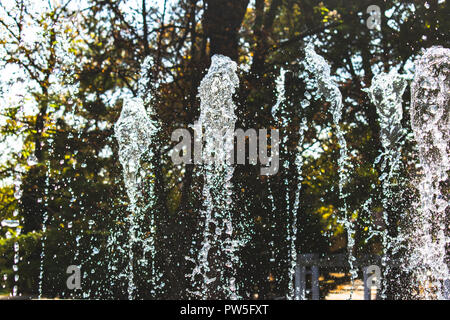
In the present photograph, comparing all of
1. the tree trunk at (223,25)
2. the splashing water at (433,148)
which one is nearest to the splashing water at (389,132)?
the splashing water at (433,148)

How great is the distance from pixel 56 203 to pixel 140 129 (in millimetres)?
1886

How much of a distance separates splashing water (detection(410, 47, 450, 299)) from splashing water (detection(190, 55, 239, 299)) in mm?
2586

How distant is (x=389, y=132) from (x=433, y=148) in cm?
159

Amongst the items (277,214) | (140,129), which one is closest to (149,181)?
(140,129)

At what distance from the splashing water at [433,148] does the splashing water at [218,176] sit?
259 centimetres

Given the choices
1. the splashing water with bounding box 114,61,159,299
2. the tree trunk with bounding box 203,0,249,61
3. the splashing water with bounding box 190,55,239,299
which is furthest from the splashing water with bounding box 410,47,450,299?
the splashing water with bounding box 114,61,159,299

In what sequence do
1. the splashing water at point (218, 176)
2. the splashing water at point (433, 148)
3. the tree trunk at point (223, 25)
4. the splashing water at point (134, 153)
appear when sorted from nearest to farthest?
the splashing water at point (433, 148) < the splashing water at point (218, 176) < the tree trunk at point (223, 25) < the splashing water at point (134, 153)

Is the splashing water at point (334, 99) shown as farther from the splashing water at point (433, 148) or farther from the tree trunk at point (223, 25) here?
the tree trunk at point (223, 25)

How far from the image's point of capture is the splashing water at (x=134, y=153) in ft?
22.5

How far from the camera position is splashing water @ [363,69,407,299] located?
22.5 feet

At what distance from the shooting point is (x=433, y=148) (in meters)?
5.48

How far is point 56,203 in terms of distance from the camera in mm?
7309

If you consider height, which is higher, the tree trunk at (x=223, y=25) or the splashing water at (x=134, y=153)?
the tree trunk at (x=223, y=25)

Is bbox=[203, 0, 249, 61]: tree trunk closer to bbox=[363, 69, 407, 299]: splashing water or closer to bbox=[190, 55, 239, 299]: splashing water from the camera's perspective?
bbox=[190, 55, 239, 299]: splashing water
